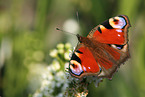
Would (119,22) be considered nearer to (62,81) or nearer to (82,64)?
(82,64)

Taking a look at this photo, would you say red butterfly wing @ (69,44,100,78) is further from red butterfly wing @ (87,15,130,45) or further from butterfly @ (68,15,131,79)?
red butterfly wing @ (87,15,130,45)

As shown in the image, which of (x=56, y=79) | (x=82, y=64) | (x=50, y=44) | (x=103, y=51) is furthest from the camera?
(x=50, y=44)

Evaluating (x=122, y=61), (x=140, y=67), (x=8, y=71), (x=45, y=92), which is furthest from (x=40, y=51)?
(x=122, y=61)

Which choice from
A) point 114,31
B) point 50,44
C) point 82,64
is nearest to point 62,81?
point 82,64

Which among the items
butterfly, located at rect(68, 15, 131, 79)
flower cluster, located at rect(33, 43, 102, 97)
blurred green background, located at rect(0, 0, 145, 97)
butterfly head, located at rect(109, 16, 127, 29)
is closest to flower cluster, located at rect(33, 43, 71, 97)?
flower cluster, located at rect(33, 43, 102, 97)

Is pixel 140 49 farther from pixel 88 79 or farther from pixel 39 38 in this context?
pixel 88 79

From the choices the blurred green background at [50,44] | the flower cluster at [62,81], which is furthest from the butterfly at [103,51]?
the blurred green background at [50,44]
